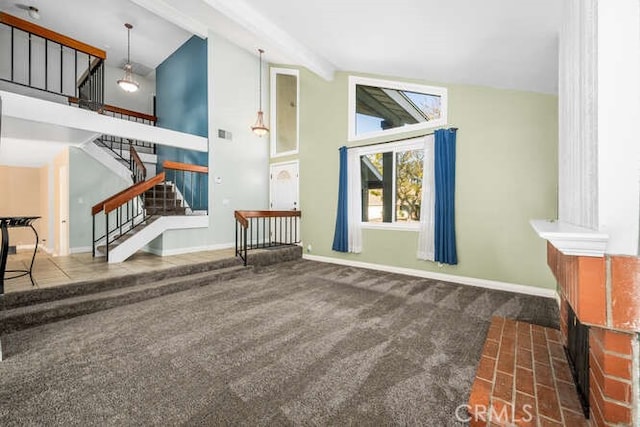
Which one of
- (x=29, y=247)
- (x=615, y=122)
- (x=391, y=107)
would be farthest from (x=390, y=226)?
(x=29, y=247)

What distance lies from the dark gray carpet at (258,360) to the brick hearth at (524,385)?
0.14 meters

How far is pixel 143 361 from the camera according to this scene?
195cm

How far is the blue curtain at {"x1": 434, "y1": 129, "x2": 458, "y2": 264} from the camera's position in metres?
4.00

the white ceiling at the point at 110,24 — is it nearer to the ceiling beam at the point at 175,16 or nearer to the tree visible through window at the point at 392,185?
the ceiling beam at the point at 175,16

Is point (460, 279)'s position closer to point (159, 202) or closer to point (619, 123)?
point (619, 123)

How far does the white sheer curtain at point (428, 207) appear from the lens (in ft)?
13.9

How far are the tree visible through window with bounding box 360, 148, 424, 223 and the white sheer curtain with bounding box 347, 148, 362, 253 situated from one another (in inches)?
5.4

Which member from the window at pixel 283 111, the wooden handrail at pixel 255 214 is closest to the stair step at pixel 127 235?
the wooden handrail at pixel 255 214

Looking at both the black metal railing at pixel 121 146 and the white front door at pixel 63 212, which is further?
the black metal railing at pixel 121 146

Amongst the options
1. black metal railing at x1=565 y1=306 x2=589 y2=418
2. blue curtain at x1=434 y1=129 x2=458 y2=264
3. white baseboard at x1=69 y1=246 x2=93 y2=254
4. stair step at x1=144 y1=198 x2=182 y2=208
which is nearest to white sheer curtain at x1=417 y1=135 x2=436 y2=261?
blue curtain at x1=434 y1=129 x2=458 y2=264

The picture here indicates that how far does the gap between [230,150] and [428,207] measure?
4510 mm

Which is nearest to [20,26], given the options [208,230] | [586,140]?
[208,230]

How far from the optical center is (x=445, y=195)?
13.3 feet

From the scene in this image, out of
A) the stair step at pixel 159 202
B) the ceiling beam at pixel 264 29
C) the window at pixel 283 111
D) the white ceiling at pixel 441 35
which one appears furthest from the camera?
the window at pixel 283 111
